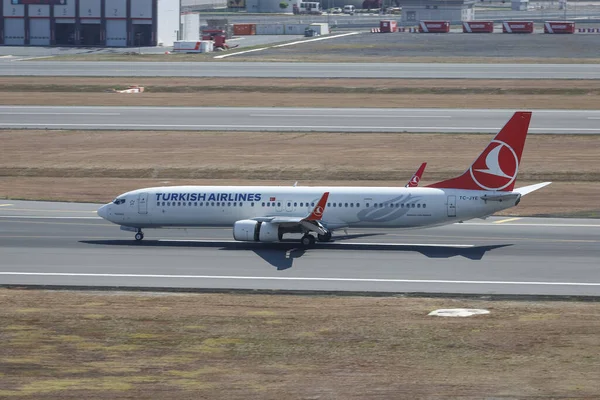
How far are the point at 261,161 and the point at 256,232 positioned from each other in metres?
27.1

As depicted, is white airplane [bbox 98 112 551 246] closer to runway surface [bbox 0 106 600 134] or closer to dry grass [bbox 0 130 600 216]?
dry grass [bbox 0 130 600 216]

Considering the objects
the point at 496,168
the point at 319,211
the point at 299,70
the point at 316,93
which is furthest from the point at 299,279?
the point at 299,70

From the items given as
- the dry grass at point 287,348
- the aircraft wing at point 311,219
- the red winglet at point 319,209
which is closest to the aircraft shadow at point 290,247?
the aircraft wing at point 311,219

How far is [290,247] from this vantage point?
175 ft

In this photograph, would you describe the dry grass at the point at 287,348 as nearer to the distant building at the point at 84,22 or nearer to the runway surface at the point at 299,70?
the runway surface at the point at 299,70

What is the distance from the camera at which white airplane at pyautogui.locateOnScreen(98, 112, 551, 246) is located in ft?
171

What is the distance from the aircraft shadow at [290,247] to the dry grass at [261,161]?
12.5 meters

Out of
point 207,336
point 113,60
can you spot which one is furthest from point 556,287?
point 113,60

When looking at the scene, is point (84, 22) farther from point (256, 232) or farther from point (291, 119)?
point (256, 232)

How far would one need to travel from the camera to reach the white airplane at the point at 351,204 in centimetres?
5206

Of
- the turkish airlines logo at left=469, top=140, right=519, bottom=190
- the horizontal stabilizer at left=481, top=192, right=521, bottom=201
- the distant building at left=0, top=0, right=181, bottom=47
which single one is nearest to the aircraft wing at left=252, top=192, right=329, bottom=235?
the turkish airlines logo at left=469, top=140, right=519, bottom=190

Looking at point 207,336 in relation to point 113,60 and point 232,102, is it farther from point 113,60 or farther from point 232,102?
point 113,60

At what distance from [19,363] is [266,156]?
160ft

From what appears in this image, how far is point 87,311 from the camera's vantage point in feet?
131
